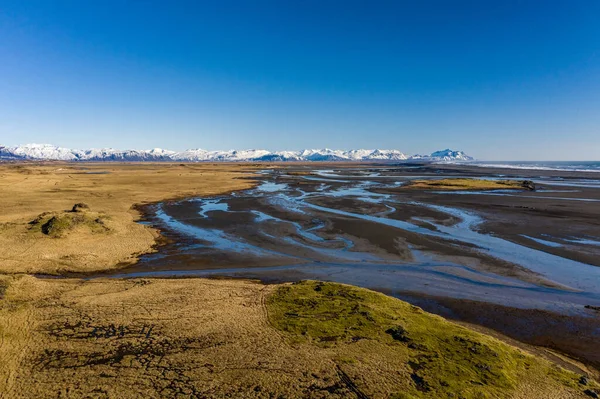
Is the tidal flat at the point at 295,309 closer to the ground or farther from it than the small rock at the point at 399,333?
closer to the ground

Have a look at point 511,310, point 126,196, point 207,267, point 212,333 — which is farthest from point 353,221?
point 126,196

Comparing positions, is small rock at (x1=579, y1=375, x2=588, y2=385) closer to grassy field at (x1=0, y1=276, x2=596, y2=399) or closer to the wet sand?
grassy field at (x1=0, y1=276, x2=596, y2=399)

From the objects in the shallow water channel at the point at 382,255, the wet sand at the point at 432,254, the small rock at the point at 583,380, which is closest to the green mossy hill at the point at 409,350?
the small rock at the point at 583,380

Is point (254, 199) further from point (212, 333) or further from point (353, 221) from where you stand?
point (212, 333)

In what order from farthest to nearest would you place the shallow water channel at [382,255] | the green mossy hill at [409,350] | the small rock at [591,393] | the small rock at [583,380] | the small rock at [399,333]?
the shallow water channel at [382,255] < the small rock at [399,333] < the small rock at [583,380] < the green mossy hill at [409,350] < the small rock at [591,393]

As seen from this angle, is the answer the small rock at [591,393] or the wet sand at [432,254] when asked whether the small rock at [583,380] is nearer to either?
the small rock at [591,393]

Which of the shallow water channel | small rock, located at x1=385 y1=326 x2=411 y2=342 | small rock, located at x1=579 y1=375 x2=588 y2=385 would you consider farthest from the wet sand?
small rock, located at x1=385 y1=326 x2=411 y2=342
